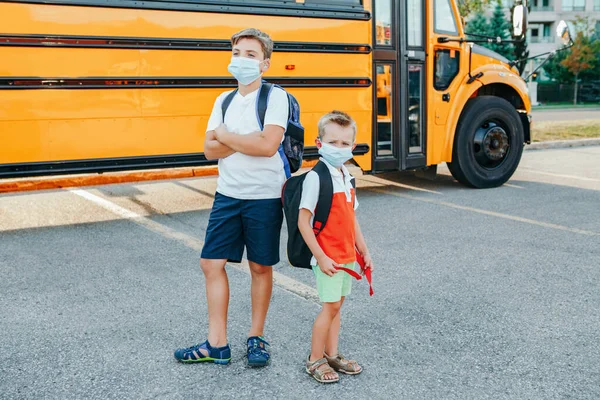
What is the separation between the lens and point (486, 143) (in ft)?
25.1

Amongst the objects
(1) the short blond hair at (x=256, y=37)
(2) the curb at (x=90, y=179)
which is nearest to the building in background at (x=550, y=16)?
(2) the curb at (x=90, y=179)

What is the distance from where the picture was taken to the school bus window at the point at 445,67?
728 cm

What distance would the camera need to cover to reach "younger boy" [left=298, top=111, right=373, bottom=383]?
9.29 ft

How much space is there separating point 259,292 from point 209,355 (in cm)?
34

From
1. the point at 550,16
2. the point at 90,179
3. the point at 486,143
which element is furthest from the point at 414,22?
the point at 550,16

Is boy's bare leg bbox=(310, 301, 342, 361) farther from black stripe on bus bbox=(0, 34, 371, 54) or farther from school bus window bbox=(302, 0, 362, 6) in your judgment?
school bus window bbox=(302, 0, 362, 6)

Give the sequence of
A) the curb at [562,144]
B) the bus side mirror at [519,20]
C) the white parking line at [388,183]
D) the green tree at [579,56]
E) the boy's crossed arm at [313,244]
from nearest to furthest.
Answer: the boy's crossed arm at [313,244], the bus side mirror at [519,20], the white parking line at [388,183], the curb at [562,144], the green tree at [579,56]

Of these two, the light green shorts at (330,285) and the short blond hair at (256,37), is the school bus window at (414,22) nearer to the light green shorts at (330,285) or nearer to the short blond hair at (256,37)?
the short blond hair at (256,37)

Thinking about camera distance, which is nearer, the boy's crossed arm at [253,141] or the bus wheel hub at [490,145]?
the boy's crossed arm at [253,141]

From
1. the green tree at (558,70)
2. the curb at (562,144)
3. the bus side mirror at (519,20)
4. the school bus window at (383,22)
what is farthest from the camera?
the green tree at (558,70)

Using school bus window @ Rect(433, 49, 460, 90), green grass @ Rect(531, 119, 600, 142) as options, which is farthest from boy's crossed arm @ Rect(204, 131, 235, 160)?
green grass @ Rect(531, 119, 600, 142)

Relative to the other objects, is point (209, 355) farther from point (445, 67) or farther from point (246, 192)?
point (445, 67)

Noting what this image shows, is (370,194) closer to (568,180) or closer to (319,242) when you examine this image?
(568,180)

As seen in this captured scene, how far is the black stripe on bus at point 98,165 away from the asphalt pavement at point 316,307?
1.61 ft
